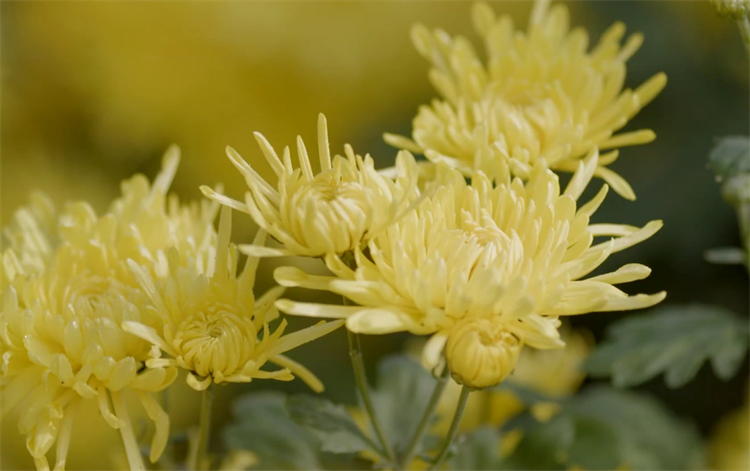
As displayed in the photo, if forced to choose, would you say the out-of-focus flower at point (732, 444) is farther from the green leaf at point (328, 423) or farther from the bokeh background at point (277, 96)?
the green leaf at point (328, 423)

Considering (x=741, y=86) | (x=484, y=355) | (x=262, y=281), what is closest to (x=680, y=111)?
(x=741, y=86)

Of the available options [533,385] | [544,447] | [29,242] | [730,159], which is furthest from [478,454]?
[29,242]

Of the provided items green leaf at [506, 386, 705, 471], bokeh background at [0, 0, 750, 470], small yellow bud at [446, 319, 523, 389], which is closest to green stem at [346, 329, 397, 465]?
small yellow bud at [446, 319, 523, 389]

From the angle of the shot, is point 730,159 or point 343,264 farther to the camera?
point 730,159

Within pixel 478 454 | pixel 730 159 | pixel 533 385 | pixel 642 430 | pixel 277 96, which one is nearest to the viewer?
pixel 730 159

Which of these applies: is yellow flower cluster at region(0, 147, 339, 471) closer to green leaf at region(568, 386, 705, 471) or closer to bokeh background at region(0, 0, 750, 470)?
green leaf at region(568, 386, 705, 471)

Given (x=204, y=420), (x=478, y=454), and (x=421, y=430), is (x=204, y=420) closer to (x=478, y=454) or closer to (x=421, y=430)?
(x=421, y=430)
